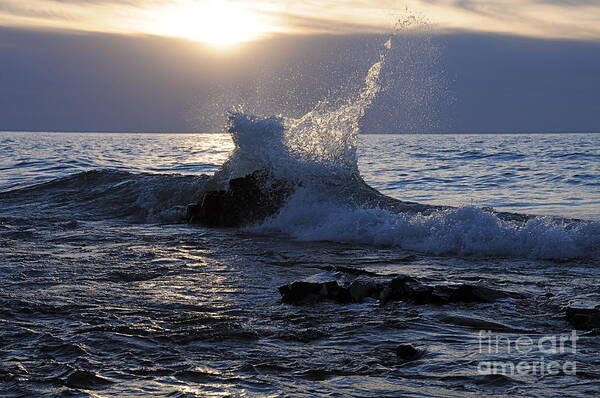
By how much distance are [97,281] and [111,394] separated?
2.99 m

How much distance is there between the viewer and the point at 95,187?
1608 centimetres

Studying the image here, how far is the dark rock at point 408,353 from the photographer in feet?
12.4

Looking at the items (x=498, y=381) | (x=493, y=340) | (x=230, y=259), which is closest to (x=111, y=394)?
(x=498, y=381)

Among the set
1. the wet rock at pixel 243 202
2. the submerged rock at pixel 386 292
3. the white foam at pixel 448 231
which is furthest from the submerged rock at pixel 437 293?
the wet rock at pixel 243 202

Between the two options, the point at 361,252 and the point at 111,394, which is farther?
the point at 361,252

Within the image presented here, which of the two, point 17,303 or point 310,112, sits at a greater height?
point 310,112

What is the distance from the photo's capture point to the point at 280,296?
546cm

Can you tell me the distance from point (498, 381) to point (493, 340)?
2.65 feet

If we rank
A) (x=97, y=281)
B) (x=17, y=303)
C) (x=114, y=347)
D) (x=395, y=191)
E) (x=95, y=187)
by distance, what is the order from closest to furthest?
(x=114, y=347), (x=17, y=303), (x=97, y=281), (x=95, y=187), (x=395, y=191)

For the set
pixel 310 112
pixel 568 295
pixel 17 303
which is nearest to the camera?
pixel 17 303

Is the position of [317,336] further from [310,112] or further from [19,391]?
[310,112]

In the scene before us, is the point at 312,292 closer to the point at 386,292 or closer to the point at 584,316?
the point at 386,292

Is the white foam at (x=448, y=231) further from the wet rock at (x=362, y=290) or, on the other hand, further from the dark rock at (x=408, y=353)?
the dark rock at (x=408, y=353)

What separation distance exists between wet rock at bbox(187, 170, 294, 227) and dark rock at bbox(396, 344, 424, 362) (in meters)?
7.46
